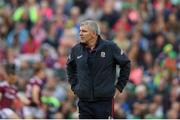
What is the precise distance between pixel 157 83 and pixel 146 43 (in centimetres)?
174

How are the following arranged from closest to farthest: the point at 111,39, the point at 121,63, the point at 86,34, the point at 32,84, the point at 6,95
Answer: the point at 86,34
the point at 121,63
the point at 6,95
the point at 32,84
the point at 111,39

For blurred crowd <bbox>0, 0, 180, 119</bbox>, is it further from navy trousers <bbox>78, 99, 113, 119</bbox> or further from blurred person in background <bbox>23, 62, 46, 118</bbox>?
navy trousers <bbox>78, 99, 113, 119</bbox>

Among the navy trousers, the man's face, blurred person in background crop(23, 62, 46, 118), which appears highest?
the man's face

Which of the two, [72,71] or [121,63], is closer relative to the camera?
[121,63]

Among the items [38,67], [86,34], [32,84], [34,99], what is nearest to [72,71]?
[86,34]

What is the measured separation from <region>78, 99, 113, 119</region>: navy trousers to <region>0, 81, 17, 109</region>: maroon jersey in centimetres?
342

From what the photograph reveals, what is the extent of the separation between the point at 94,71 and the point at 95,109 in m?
0.48

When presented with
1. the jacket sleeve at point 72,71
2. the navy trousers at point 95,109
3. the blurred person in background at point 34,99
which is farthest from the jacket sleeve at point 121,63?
the blurred person in background at point 34,99

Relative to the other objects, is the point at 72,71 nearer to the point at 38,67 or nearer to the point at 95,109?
the point at 95,109

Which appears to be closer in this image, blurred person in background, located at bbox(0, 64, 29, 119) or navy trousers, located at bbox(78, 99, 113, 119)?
navy trousers, located at bbox(78, 99, 113, 119)

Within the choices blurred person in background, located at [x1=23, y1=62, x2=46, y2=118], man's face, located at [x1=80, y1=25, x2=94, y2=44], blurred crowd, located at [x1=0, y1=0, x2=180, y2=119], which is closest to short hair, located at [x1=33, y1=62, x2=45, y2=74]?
blurred crowd, located at [x1=0, y1=0, x2=180, y2=119]

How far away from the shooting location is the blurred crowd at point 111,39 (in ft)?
51.3

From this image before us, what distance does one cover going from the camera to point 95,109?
9.52 meters

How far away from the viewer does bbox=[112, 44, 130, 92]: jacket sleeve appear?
31.4ft
